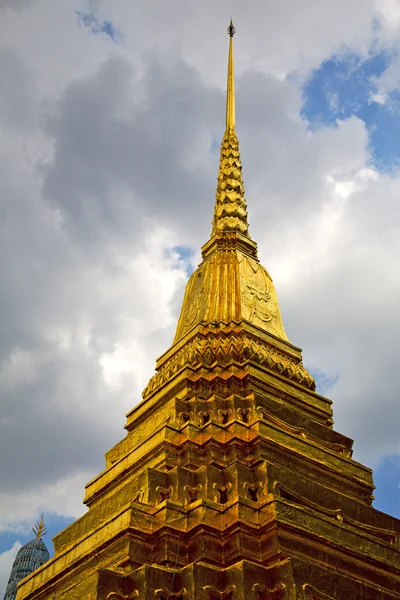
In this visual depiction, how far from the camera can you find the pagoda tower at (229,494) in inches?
478

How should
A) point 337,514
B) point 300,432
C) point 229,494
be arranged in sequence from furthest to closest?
point 300,432
point 337,514
point 229,494

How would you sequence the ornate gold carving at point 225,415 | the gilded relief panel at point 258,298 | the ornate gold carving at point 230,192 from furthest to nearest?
the ornate gold carving at point 230,192
the gilded relief panel at point 258,298
the ornate gold carving at point 225,415

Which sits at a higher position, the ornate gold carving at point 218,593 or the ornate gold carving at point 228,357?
the ornate gold carving at point 228,357

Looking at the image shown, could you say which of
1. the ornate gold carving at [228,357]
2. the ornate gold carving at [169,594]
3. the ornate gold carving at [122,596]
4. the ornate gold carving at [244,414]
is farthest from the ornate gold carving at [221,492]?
the ornate gold carving at [228,357]

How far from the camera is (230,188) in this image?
26391 mm

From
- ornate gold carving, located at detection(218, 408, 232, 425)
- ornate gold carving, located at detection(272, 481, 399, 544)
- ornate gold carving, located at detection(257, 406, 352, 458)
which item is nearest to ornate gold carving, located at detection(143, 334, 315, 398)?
ornate gold carving, located at detection(218, 408, 232, 425)

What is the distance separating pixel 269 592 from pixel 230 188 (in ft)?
56.4

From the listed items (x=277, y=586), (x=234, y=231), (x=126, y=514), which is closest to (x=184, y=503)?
(x=126, y=514)

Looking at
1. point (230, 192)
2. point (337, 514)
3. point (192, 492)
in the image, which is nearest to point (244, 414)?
point (192, 492)

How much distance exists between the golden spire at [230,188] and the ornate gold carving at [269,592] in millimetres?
14789

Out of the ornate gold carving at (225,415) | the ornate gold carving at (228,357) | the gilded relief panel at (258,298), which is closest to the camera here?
the ornate gold carving at (225,415)

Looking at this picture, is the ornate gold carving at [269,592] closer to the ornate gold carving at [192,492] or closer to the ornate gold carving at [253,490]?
the ornate gold carving at [253,490]

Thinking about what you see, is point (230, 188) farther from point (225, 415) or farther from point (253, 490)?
point (253, 490)

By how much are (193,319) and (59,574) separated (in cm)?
901
